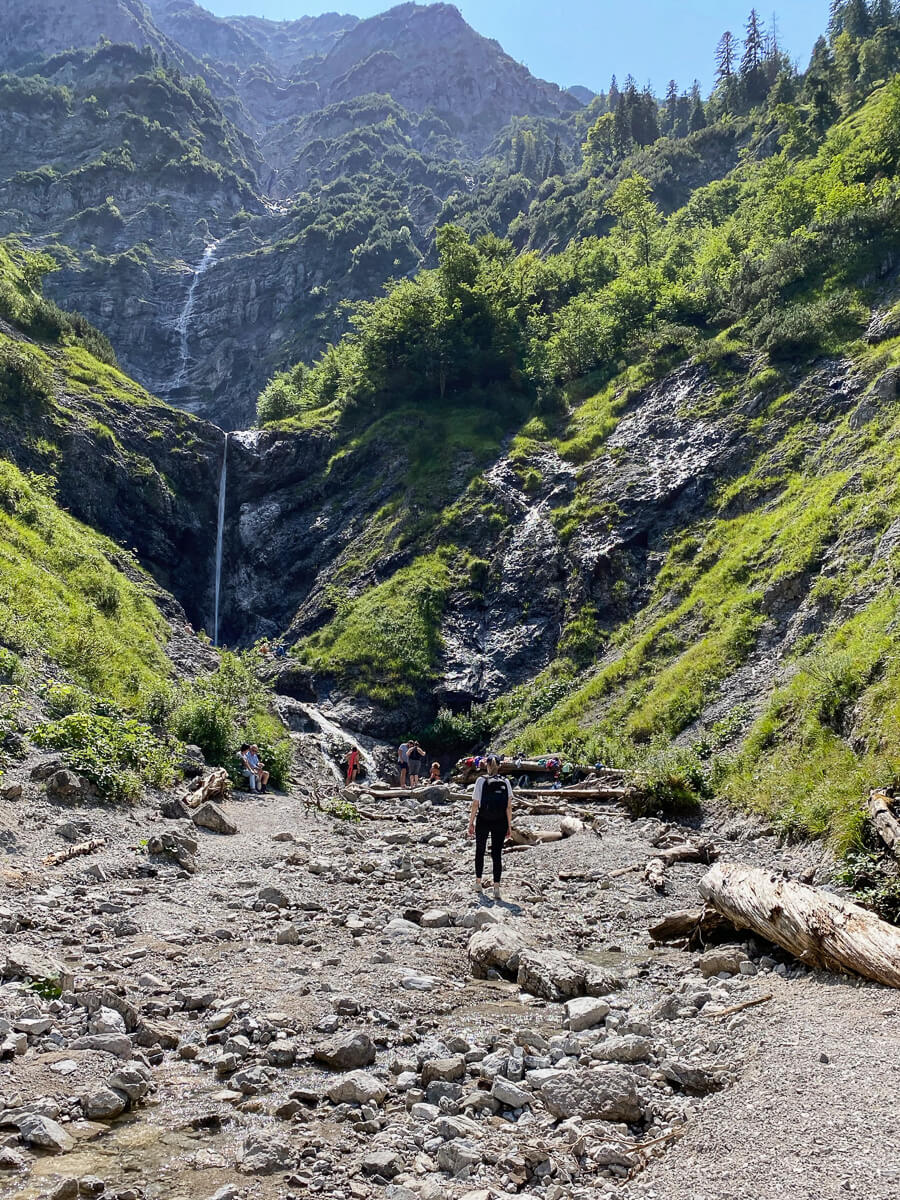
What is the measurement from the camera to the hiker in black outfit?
1247 cm

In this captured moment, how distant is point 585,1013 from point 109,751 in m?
12.5

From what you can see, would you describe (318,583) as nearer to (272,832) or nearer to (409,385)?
(409,385)

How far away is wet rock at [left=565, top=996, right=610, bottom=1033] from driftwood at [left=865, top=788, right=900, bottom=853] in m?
5.87

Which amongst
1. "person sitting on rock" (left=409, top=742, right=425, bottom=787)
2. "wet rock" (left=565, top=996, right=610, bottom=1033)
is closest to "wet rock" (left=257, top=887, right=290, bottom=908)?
"wet rock" (left=565, top=996, right=610, bottom=1033)

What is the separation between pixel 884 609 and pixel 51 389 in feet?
131

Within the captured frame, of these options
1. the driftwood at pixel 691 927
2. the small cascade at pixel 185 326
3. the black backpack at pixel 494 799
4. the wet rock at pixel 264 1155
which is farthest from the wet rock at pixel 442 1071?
the small cascade at pixel 185 326

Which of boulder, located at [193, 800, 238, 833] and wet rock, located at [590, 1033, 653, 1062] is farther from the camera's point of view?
boulder, located at [193, 800, 238, 833]

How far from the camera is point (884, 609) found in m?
19.0

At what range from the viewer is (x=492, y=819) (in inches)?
492

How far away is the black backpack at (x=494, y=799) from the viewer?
1252 centimetres

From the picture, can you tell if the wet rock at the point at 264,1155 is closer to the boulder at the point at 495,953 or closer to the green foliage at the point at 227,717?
the boulder at the point at 495,953

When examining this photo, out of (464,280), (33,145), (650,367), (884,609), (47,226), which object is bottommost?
(884,609)

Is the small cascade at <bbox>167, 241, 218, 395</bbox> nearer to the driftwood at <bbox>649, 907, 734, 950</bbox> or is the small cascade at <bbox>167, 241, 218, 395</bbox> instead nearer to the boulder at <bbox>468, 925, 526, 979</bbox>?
the driftwood at <bbox>649, 907, 734, 950</bbox>

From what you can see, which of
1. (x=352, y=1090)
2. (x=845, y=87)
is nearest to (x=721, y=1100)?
(x=352, y=1090)
